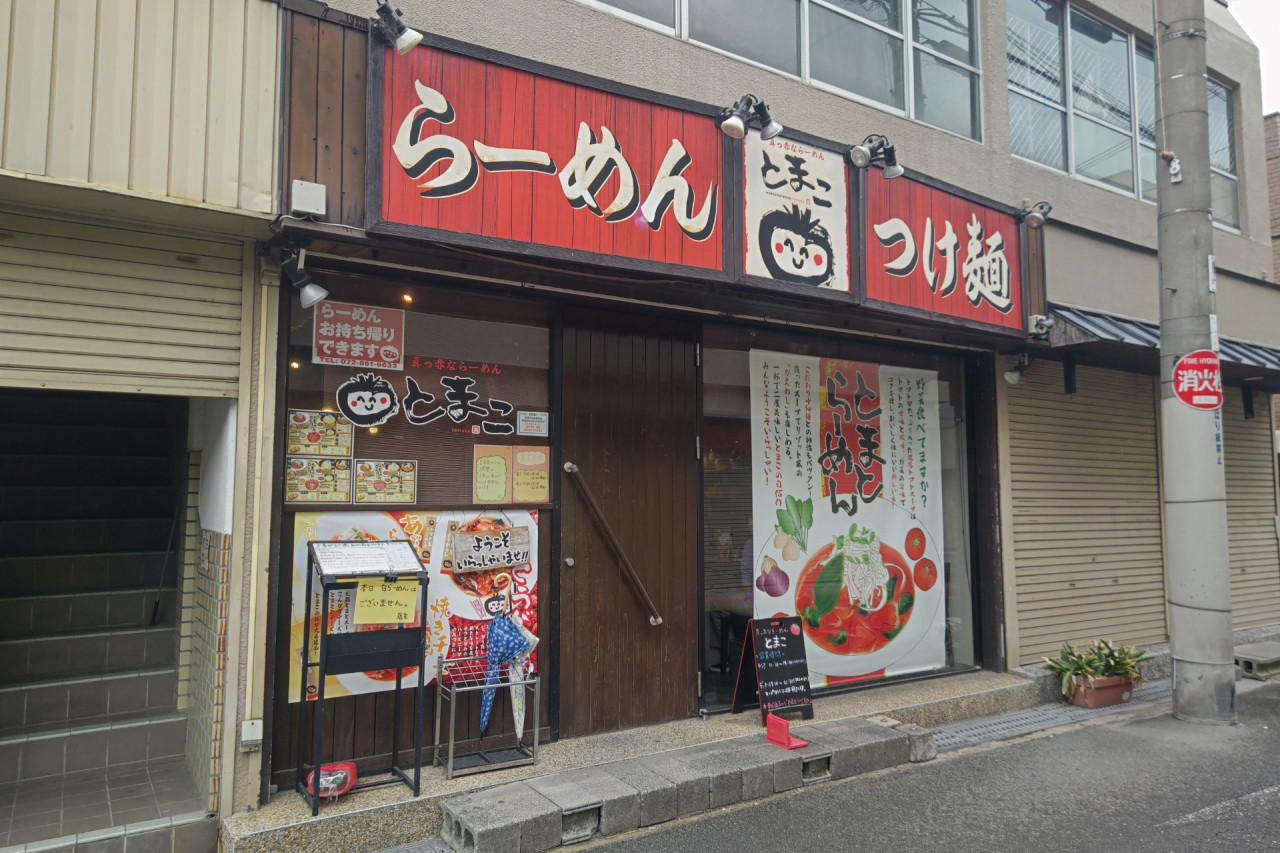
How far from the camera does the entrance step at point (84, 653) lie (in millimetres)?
5910

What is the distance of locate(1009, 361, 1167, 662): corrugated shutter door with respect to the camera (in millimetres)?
9055

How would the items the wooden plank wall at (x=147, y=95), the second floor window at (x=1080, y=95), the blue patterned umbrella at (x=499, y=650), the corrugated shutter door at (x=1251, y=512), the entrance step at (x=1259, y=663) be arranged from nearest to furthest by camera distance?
the wooden plank wall at (x=147, y=95), the blue patterned umbrella at (x=499, y=650), the entrance step at (x=1259, y=663), the second floor window at (x=1080, y=95), the corrugated shutter door at (x=1251, y=512)

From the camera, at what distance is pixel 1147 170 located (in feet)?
36.9

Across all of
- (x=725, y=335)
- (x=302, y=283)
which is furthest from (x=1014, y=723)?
(x=302, y=283)

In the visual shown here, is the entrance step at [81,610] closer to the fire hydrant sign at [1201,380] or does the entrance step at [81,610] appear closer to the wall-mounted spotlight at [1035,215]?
the wall-mounted spotlight at [1035,215]

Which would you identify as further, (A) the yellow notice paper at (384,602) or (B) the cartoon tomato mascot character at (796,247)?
(B) the cartoon tomato mascot character at (796,247)

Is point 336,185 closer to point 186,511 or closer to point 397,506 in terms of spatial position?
point 397,506

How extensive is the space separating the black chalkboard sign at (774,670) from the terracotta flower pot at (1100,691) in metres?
3.25

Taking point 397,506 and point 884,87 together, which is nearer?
point 397,506

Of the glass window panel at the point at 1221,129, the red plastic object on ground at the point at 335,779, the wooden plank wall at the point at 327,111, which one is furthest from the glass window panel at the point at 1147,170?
the red plastic object on ground at the point at 335,779

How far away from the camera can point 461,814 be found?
4926 millimetres

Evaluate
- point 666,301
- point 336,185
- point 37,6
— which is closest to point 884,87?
point 666,301

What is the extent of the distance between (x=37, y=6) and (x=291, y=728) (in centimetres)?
433

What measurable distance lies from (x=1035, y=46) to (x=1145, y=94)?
2.37m
